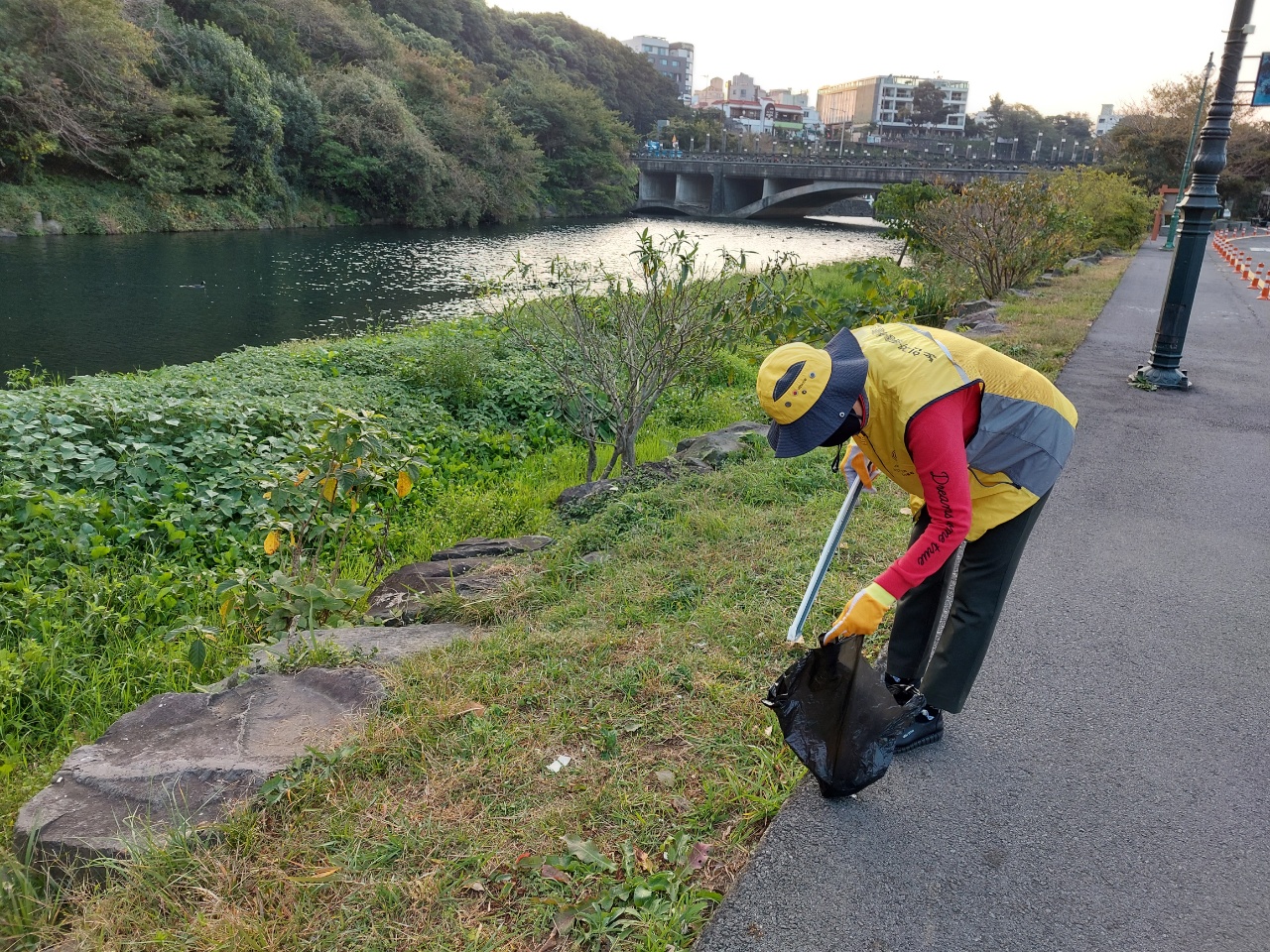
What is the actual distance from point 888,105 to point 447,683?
428 ft

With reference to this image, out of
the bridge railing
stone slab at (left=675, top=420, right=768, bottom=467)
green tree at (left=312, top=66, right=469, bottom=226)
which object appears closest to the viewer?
stone slab at (left=675, top=420, right=768, bottom=467)

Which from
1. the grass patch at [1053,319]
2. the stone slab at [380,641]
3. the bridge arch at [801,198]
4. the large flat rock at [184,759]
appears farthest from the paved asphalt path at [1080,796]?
the bridge arch at [801,198]

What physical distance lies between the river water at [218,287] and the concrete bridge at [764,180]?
17.3 m

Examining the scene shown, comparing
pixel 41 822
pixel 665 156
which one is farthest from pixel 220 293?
pixel 665 156

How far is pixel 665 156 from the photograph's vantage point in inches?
2133

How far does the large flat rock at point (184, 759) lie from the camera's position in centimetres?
226

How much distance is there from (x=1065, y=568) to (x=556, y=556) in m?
2.34

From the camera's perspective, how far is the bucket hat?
2.05 meters

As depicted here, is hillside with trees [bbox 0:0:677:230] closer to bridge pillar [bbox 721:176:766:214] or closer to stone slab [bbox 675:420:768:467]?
bridge pillar [bbox 721:176:766:214]

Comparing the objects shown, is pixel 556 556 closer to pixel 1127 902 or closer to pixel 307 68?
pixel 1127 902

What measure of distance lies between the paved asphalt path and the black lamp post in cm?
356

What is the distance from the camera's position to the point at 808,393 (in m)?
→ 2.04

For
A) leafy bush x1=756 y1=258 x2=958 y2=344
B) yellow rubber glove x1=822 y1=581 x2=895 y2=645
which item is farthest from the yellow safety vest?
leafy bush x1=756 y1=258 x2=958 y2=344

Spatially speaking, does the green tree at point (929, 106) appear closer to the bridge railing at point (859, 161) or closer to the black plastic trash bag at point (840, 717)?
the bridge railing at point (859, 161)
